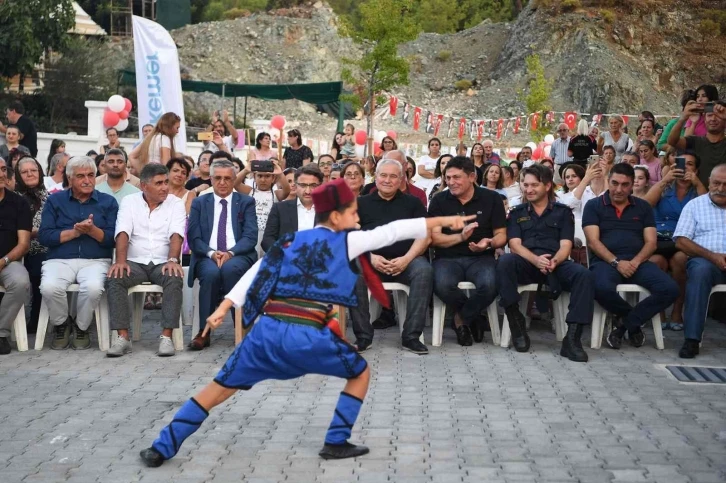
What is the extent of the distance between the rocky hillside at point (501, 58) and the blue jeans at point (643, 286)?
48.0 metres

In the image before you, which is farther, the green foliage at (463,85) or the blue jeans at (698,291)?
the green foliage at (463,85)

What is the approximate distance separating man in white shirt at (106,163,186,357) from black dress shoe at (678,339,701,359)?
14.2ft

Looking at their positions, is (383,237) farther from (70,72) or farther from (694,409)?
(70,72)

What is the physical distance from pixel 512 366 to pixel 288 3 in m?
87.5

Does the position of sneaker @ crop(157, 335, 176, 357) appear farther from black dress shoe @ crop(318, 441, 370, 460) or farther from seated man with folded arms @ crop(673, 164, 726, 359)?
seated man with folded arms @ crop(673, 164, 726, 359)

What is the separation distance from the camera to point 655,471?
5645mm

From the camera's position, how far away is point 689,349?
9.20 m

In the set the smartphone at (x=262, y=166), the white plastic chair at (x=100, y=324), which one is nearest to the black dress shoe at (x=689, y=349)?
the smartphone at (x=262, y=166)

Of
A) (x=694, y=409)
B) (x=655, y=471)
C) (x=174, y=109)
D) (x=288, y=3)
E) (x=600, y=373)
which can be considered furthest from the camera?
(x=288, y=3)

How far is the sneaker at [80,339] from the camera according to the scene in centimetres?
959

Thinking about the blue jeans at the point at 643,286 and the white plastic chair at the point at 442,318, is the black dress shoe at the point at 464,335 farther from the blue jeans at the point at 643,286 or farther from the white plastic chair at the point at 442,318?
the blue jeans at the point at 643,286

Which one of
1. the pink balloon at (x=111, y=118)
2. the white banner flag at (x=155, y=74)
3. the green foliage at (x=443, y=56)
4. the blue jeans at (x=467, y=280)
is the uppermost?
the green foliage at (x=443, y=56)

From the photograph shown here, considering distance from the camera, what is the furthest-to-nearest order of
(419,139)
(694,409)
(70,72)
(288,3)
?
1. (288,3)
2. (419,139)
3. (70,72)
4. (694,409)

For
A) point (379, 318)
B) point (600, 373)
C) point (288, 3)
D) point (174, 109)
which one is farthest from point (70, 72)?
point (288, 3)
